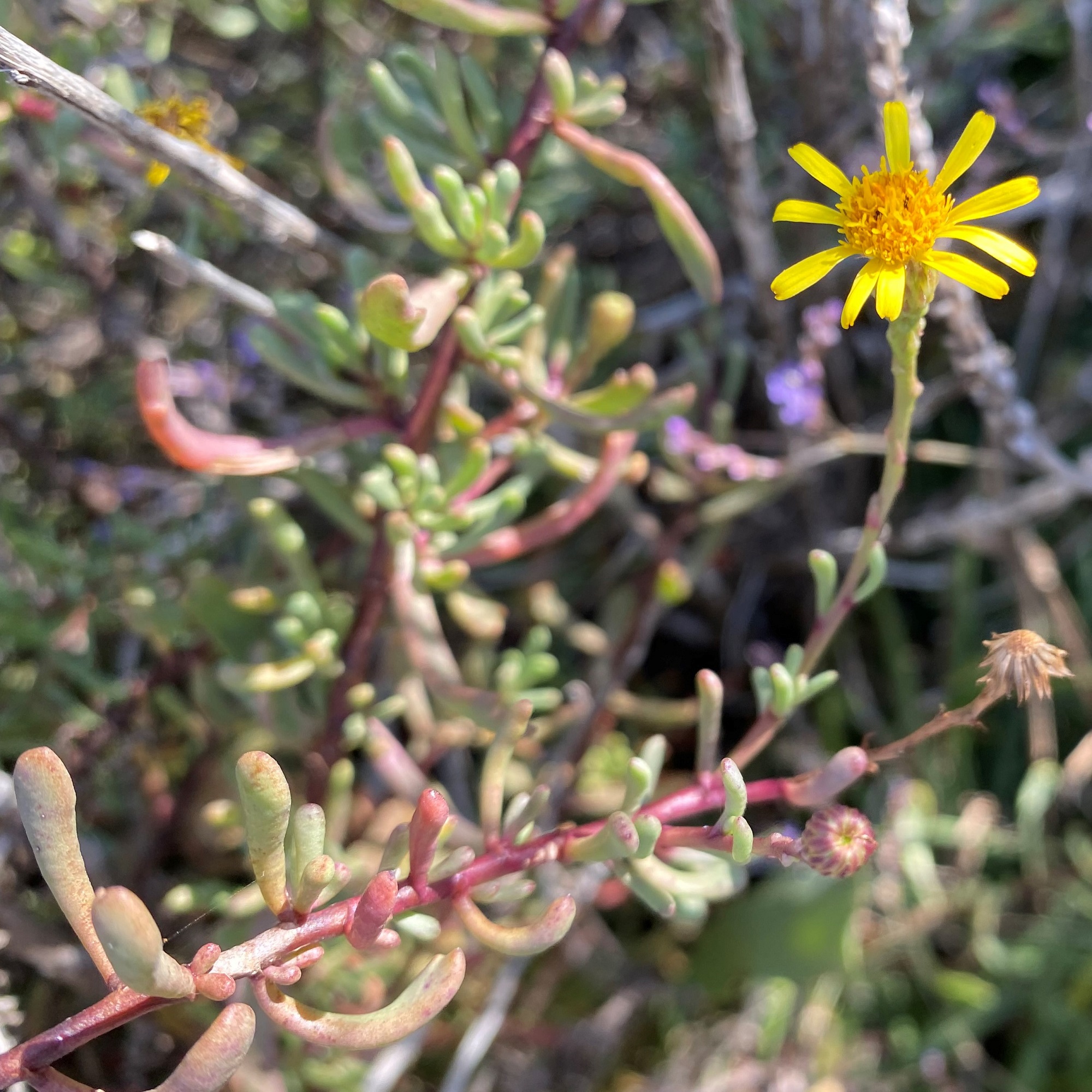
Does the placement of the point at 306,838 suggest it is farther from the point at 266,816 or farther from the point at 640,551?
the point at 640,551

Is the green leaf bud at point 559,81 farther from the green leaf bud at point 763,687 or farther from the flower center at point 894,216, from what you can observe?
the green leaf bud at point 763,687

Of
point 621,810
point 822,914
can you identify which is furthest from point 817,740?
point 621,810

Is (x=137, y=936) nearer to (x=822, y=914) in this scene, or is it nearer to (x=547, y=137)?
(x=547, y=137)

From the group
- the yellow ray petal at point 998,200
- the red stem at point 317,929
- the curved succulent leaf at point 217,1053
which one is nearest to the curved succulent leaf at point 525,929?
the red stem at point 317,929

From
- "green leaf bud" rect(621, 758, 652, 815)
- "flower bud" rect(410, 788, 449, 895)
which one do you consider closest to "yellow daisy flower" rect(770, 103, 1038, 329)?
"green leaf bud" rect(621, 758, 652, 815)

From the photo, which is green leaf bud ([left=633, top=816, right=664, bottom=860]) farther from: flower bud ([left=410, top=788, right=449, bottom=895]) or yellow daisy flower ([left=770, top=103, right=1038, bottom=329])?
yellow daisy flower ([left=770, top=103, right=1038, bottom=329])

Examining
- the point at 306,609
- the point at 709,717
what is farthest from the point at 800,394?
the point at 306,609
